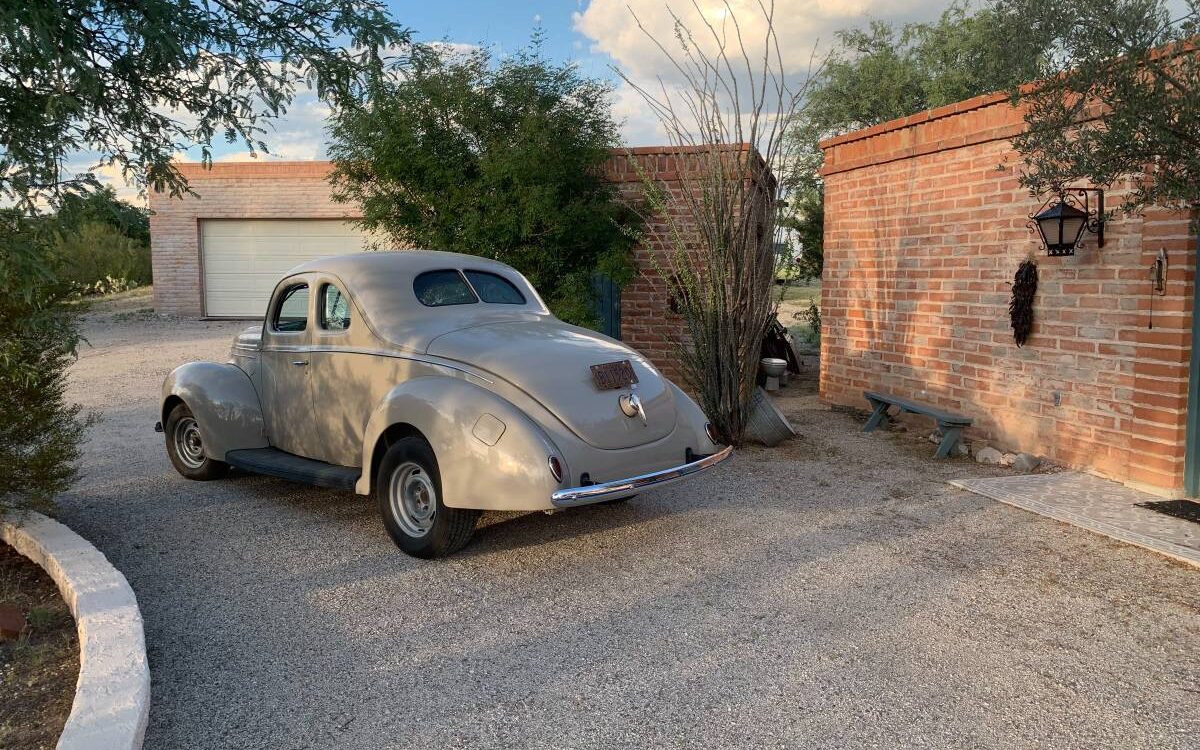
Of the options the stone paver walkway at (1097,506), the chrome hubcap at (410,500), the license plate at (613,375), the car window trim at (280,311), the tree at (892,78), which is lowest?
the stone paver walkway at (1097,506)

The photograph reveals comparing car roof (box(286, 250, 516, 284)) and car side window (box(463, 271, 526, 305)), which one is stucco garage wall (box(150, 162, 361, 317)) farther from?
car side window (box(463, 271, 526, 305))

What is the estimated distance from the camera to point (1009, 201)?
734cm

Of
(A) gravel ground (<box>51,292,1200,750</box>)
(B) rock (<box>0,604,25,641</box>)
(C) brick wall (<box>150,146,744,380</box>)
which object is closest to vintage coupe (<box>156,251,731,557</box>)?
(A) gravel ground (<box>51,292,1200,750</box>)

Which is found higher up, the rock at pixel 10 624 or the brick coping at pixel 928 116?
the brick coping at pixel 928 116

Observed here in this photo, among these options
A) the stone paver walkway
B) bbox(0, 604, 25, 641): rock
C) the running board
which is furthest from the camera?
the running board

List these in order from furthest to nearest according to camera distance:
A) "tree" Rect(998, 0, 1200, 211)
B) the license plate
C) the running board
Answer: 1. the running board
2. the license plate
3. "tree" Rect(998, 0, 1200, 211)

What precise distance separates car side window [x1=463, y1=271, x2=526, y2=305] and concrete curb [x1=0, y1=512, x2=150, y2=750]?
108 inches

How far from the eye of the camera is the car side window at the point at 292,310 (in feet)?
20.0

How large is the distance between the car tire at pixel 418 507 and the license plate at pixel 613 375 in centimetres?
100

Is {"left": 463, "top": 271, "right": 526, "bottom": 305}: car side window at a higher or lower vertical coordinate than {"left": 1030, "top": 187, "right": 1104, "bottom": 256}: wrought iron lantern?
lower

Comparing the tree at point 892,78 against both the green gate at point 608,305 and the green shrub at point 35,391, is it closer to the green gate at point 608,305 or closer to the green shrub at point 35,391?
the green gate at point 608,305

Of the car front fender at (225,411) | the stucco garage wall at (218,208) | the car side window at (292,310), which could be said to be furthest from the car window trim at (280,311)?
the stucco garage wall at (218,208)

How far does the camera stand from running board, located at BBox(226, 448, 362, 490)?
528cm

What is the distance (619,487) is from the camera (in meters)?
4.59
